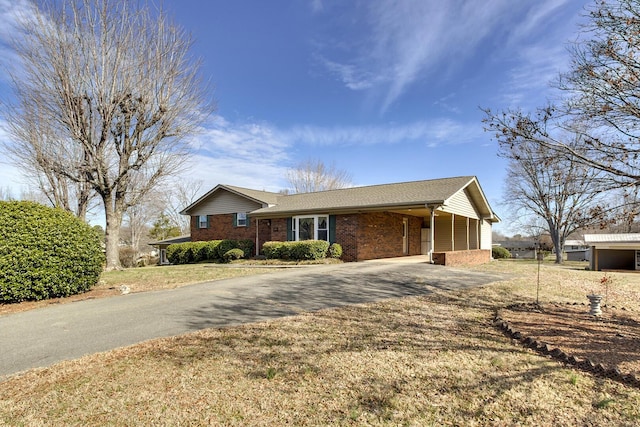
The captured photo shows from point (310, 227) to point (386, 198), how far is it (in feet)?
14.2

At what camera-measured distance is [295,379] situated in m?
3.78

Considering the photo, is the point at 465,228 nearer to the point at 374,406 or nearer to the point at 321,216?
the point at 321,216

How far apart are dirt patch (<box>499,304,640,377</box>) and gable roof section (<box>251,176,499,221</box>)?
750cm

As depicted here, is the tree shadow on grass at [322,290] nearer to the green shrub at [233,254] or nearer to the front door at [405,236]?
the front door at [405,236]

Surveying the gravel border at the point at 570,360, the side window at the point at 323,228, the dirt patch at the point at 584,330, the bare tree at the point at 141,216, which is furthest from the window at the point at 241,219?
the bare tree at the point at 141,216

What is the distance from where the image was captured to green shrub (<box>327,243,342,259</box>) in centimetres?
1638

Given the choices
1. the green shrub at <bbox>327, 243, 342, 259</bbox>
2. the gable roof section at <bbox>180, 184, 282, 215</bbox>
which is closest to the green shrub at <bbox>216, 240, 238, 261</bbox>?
the gable roof section at <bbox>180, 184, 282, 215</bbox>

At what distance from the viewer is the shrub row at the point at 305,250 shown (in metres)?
16.1

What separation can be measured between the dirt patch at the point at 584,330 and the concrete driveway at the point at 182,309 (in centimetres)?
243

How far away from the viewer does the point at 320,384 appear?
3.66 metres

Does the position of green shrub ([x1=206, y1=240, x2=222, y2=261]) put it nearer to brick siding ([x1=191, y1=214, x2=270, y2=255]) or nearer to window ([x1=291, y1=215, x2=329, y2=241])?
brick siding ([x1=191, y1=214, x2=270, y2=255])

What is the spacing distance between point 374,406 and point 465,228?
20486mm

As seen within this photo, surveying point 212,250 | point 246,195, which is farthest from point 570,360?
point 246,195

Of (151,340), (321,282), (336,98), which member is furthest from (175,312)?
(336,98)
